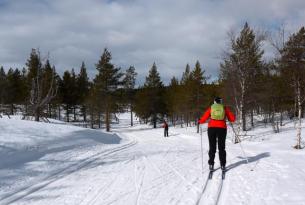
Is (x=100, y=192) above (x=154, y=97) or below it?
below

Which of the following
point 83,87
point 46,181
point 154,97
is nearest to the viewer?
point 46,181

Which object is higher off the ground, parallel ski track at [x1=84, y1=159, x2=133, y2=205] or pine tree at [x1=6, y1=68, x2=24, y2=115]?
pine tree at [x1=6, y1=68, x2=24, y2=115]

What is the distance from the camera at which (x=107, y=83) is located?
43.9 metres

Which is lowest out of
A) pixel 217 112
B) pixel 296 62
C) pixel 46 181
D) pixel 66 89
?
pixel 46 181

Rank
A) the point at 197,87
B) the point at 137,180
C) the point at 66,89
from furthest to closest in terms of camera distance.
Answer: the point at 66,89 → the point at 197,87 → the point at 137,180

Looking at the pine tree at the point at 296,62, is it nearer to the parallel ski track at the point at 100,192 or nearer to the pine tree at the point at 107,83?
the parallel ski track at the point at 100,192

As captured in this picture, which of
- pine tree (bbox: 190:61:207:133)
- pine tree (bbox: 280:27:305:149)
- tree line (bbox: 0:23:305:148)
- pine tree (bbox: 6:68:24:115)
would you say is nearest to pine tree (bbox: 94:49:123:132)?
tree line (bbox: 0:23:305:148)

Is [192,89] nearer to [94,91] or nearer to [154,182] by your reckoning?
[94,91]

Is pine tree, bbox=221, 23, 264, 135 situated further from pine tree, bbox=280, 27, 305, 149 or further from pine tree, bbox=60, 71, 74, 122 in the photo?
pine tree, bbox=60, 71, 74, 122

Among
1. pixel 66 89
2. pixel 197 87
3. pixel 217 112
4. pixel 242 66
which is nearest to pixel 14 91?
pixel 66 89

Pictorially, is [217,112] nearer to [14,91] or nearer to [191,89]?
[191,89]

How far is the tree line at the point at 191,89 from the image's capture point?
55.3 feet

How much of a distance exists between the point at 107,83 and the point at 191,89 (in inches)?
459

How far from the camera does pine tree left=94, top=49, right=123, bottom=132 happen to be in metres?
42.3
